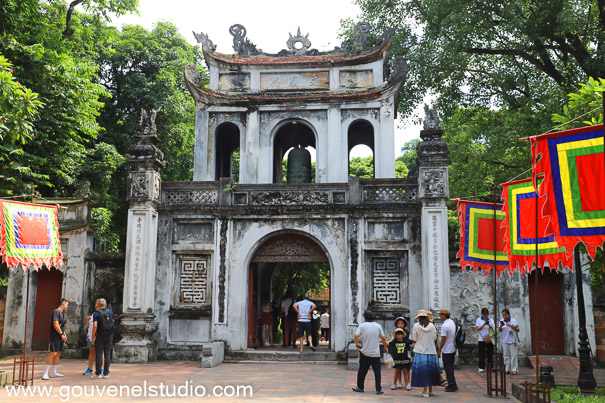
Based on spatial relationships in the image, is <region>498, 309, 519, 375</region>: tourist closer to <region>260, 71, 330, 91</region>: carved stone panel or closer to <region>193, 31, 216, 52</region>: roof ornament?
<region>260, 71, 330, 91</region>: carved stone panel

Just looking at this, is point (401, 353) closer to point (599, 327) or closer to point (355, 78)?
point (599, 327)

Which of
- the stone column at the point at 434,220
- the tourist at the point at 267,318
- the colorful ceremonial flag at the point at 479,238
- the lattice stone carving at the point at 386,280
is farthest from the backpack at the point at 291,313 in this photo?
the colorful ceremonial flag at the point at 479,238

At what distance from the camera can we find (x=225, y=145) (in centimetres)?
1866

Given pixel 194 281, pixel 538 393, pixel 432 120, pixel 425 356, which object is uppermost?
pixel 432 120

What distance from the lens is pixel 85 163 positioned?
21375 mm

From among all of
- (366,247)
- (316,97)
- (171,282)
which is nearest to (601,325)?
(366,247)

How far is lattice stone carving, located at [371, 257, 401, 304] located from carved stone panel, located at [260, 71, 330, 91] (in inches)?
236

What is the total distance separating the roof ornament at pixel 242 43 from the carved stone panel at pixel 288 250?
6.87 meters

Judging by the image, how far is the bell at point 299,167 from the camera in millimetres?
17078

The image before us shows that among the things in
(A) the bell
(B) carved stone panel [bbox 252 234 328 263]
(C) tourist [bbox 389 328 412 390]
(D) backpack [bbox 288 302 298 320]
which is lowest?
(C) tourist [bbox 389 328 412 390]

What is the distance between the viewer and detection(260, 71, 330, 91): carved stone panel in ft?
56.6

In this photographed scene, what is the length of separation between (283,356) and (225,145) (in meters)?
7.71

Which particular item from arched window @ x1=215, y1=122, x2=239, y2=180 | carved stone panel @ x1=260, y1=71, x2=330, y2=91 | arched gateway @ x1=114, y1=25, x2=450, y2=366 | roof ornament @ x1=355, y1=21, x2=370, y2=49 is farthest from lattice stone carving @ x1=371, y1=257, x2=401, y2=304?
roof ornament @ x1=355, y1=21, x2=370, y2=49

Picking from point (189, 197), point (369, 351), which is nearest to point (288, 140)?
point (189, 197)
